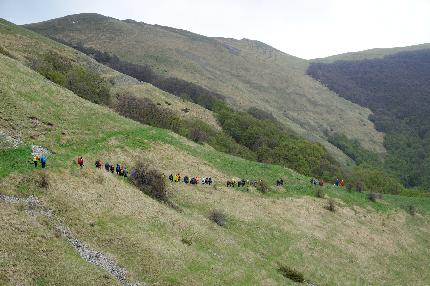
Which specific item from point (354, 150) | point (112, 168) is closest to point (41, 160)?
point (112, 168)

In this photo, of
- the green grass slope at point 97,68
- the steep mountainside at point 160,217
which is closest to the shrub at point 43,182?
the steep mountainside at point 160,217

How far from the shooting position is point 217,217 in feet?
134

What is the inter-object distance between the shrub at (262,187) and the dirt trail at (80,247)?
94.2 feet

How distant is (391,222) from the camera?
60312 mm

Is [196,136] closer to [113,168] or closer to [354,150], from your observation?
[113,168]

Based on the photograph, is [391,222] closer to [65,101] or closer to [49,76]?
[65,101]

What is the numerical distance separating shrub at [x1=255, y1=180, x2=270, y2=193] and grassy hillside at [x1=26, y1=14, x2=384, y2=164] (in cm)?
6920

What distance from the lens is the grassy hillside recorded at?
464 feet

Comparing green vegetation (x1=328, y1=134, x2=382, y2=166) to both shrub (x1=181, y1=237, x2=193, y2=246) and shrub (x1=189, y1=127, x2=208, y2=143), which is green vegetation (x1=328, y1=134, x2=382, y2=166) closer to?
shrub (x1=189, y1=127, x2=208, y2=143)

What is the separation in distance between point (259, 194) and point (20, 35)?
241 feet

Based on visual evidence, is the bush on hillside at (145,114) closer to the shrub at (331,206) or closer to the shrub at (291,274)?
the shrub at (331,206)

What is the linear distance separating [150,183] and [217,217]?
6866mm

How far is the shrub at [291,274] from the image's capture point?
36.0 m

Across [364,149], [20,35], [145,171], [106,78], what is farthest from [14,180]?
[364,149]
